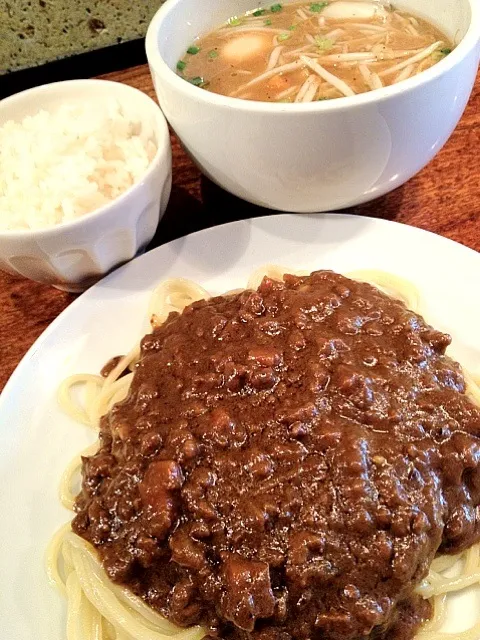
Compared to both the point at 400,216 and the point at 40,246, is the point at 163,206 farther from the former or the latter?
the point at 400,216

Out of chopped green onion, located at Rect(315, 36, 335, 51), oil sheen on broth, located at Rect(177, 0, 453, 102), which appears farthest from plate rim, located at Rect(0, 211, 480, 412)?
chopped green onion, located at Rect(315, 36, 335, 51)

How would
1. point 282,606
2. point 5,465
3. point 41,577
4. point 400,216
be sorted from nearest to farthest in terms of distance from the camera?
point 282,606 < point 41,577 < point 5,465 < point 400,216

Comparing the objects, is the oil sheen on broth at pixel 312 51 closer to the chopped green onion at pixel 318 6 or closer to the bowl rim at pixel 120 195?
the chopped green onion at pixel 318 6

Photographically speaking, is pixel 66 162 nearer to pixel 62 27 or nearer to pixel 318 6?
pixel 318 6

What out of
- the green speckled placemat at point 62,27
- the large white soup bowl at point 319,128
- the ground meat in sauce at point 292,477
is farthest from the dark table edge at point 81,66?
the ground meat in sauce at point 292,477

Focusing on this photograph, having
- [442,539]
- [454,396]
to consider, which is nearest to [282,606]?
[442,539]

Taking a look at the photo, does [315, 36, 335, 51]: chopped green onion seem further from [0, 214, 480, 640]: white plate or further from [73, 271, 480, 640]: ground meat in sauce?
[73, 271, 480, 640]: ground meat in sauce

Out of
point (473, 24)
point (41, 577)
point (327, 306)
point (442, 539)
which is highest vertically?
point (473, 24)
